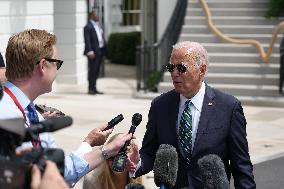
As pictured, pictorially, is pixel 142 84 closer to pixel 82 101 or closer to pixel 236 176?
pixel 82 101

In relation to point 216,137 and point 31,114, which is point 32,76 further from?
point 216,137

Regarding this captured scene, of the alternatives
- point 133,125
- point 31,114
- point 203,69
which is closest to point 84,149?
point 133,125

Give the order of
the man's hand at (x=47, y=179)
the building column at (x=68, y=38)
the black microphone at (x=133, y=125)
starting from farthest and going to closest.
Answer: the building column at (x=68, y=38) → the black microphone at (x=133, y=125) → the man's hand at (x=47, y=179)

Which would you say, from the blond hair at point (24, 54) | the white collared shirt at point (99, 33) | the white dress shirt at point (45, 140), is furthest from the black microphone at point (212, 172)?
the white collared shirt at point (99, 33)

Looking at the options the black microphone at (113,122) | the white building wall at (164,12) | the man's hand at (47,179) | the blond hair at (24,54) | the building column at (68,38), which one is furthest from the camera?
the building column at (68,38)

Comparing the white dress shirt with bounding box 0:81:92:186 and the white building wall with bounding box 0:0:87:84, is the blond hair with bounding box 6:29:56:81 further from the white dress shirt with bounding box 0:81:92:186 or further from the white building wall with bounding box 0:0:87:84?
the white building wall with bounding box 0:0:87:84

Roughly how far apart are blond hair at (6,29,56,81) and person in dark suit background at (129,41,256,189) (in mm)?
1216

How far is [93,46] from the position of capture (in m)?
17.7

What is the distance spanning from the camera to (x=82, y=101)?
658 inches

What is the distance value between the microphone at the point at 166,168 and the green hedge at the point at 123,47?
73.8 ft

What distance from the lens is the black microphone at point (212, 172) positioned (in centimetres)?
413

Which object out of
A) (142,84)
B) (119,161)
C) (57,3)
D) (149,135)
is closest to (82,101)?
(142,84)

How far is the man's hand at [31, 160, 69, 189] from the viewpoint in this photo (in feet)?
8.15

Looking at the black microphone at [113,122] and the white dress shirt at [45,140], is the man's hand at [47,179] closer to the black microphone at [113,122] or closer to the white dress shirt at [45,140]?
the white dress shirt at [45,140]
